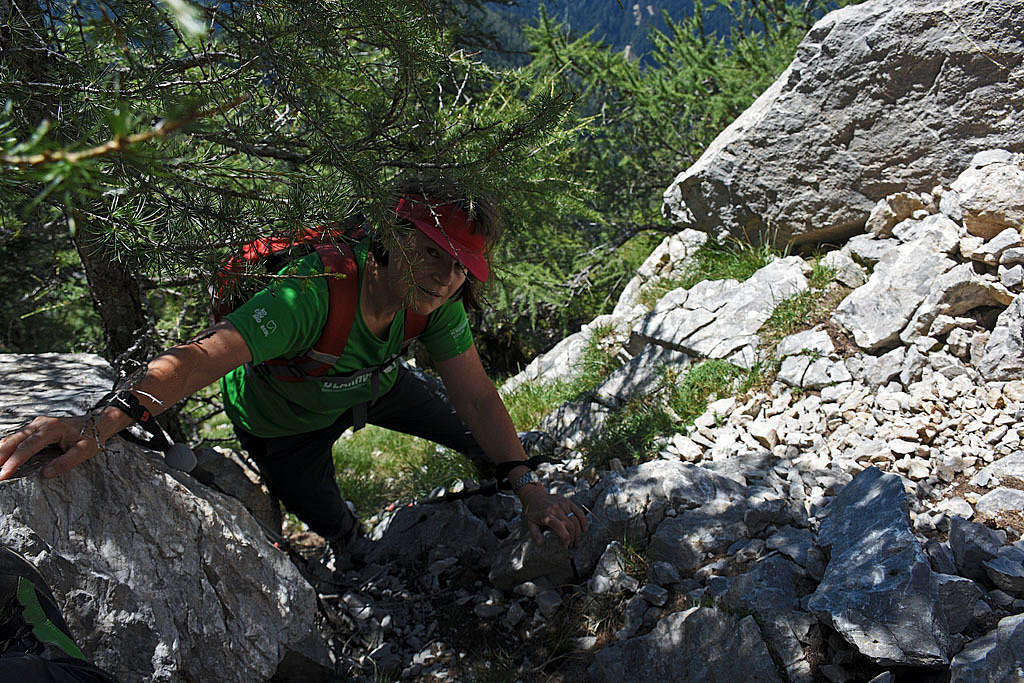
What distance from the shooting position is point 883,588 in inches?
95.3

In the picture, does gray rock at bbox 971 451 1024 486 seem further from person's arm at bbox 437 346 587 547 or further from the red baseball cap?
the red baseball cap

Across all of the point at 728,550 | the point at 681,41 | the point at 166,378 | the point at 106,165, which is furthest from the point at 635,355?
the point at 681,41

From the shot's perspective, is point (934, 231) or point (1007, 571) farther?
point (934, 231)

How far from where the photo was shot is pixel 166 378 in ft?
7.40

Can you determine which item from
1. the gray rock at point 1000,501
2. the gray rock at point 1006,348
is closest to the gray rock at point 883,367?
the gray rock at point 1006,348

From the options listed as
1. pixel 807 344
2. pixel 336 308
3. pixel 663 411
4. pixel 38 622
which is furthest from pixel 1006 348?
pixel 38 622

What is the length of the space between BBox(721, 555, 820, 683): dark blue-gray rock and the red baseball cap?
1.61m

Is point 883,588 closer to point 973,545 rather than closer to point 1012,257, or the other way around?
point 973,545

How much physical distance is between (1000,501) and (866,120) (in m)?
3.36

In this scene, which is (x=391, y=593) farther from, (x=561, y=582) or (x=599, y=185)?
(x=599, y=185)

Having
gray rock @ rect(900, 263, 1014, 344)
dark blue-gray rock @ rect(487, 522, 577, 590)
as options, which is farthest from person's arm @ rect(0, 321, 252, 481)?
gray rock @ rect(900, 263, 1014, 344)

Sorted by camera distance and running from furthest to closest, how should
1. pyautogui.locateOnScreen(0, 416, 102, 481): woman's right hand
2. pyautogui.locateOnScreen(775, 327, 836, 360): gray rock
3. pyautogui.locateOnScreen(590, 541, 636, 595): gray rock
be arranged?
pyautogui.locateOnScreen(775, 327, 836, 360): gray rock
pyautogui.locateOnScreen(590, 541, 636, 595): gray rock
pyautogui.locateOnScreen(0, 416, 102, 481): woman's right hand

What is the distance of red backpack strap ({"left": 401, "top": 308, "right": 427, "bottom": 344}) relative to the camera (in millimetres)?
3234

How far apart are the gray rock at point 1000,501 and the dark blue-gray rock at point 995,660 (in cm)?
77
